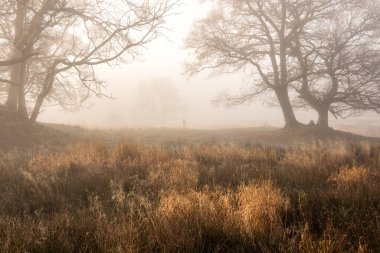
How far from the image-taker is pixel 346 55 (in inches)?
814

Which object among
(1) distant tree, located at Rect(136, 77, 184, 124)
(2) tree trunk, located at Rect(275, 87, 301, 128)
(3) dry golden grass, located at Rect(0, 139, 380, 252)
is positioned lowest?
(3) dry golden grass, located at Rect(0, 139, 380, 252)

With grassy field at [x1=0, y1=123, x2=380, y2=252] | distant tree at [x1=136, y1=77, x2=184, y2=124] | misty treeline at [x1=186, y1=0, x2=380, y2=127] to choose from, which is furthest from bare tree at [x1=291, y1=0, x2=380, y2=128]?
distant tree at [x1=136, y1=77, x2=184, y2=124]

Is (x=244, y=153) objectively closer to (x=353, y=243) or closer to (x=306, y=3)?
(x=353, y=243)

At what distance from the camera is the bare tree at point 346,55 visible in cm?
1956

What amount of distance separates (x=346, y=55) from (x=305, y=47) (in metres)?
2.48

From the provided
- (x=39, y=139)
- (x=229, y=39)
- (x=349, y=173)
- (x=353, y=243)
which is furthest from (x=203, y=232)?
(x=229, y=39)

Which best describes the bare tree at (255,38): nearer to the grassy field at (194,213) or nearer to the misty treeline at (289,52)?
the misty treeline at (289,52)

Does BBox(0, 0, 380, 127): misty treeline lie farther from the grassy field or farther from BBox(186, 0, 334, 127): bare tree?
the grassy field

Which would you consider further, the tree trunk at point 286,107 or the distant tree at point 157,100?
the distant tree at point 157,100

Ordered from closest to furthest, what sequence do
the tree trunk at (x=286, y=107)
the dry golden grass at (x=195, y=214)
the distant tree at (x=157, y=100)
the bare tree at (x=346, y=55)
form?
1. the dry golden grass at (x=195, y=214)
2. the bare tree at (x=346, y=55)
3. the tree trunk at (x=286, y=107)
4. the distant tree at (x=157, y=100)

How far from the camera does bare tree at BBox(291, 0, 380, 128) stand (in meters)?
19.6

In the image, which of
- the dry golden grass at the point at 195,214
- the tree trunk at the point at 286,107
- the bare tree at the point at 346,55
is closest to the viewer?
the dry golden grass at the point at 195,214

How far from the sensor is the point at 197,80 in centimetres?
13125

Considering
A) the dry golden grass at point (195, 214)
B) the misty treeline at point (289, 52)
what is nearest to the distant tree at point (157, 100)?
the misty treeline at point (289, 52)
